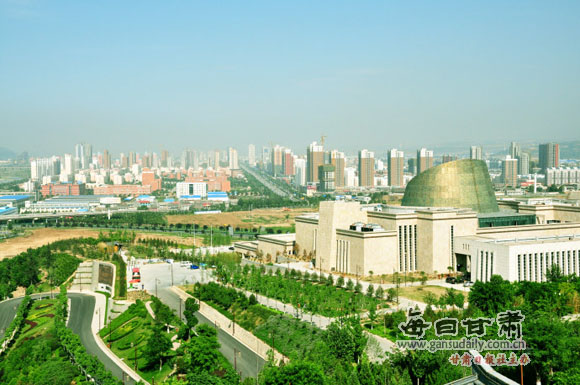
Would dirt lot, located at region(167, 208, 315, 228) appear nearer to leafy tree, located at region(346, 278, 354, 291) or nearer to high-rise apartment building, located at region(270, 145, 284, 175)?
leafy tree, located at region(346, 278, 354, 291)

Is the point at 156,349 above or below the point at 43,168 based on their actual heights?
below

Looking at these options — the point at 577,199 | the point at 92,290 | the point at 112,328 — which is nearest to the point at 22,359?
the point at 112,328

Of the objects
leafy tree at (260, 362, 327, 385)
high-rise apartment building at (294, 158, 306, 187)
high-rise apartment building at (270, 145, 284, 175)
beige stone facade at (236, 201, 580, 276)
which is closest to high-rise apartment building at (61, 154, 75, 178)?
high-rise apartment building at (270, 145, 284, 175)

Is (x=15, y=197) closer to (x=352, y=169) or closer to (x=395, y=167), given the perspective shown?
(x=352, y=169)

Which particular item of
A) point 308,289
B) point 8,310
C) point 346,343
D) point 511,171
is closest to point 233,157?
point 511,171

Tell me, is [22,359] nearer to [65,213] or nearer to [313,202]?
[65,213]

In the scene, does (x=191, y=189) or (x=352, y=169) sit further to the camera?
(x=352, y=169)
